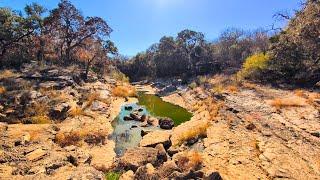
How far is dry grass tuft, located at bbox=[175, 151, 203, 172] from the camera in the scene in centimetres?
1609

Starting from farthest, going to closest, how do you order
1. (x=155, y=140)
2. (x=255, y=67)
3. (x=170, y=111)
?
(x=255, y=67) < (x=170, y=111) < (x=155, y=140)

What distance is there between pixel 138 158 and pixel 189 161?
8.24ft

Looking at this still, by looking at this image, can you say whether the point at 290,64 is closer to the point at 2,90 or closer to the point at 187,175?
the point at 2,90

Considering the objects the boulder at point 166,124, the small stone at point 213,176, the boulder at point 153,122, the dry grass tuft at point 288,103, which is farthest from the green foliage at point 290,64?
the small stone at point 213,176

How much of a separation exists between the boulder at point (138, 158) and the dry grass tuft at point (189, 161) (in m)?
1.28

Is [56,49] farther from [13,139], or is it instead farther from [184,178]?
[184,178]

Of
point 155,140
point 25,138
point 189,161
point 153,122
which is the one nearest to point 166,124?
point 153,122

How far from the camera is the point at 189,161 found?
55.1 ft

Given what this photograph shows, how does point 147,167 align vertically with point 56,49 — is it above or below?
below

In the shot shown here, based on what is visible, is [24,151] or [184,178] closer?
[184,178]

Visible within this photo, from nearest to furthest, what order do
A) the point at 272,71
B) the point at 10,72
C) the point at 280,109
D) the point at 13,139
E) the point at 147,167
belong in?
the point at 147,167 → the point at 13,139 → the point at 280,109 → the point at 10,72 → the point at 272,71

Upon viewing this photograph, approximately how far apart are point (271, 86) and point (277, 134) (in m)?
21.0

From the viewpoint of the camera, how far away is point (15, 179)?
1330cm

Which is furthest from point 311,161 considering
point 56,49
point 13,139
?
point 56,49
